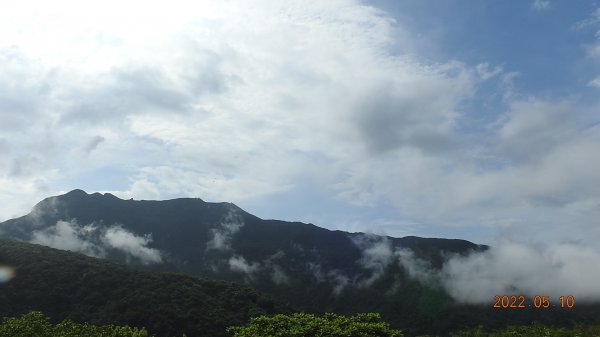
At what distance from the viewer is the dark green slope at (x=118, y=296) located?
111m

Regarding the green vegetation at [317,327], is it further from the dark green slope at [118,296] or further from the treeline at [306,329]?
the dark green slope at [118,296]

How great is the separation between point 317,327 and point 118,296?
377 ft

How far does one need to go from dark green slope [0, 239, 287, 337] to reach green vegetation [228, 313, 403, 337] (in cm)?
8516

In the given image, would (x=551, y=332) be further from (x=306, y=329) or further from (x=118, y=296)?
(x=118, y=296)

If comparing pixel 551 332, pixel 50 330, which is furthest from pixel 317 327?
pixel 50 330

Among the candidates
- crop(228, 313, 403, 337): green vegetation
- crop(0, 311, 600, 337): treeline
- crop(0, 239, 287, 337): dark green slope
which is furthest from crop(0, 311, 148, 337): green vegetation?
crop(0, 239, 287, 337): dark green slope

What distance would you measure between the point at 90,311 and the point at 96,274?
18.1 metres

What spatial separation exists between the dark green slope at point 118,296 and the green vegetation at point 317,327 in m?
85.2

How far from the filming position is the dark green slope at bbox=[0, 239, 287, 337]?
11119cm

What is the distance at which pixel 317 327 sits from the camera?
2538 centimetres

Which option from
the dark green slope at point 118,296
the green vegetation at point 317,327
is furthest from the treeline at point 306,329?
the dark green slope at point 118,296

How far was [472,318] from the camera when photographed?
199625mm

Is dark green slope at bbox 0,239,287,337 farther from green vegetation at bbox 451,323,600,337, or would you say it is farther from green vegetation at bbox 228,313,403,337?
green vegetation at bbox 228,313,403,337

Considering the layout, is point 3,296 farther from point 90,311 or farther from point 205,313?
point 205,313
